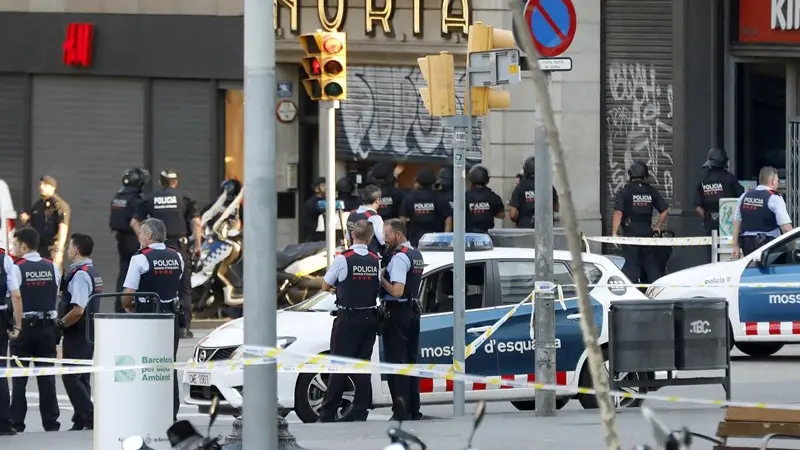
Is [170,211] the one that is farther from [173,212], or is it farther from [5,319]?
[5,319]

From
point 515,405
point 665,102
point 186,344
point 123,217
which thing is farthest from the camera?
point 665,102

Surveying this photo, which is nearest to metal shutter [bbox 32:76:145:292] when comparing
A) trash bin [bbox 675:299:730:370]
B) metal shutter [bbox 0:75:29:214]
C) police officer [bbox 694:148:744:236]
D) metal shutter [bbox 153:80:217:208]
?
metal shutter [bbox 0:75:29:214]

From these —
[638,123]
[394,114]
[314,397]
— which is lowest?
[314,397]

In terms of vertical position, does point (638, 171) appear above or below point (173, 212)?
above

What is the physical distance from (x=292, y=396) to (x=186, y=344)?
5654 mm

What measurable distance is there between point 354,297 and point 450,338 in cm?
125

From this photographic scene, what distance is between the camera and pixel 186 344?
18984 millimetres

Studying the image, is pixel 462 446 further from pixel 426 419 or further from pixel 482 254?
pixel 482 254

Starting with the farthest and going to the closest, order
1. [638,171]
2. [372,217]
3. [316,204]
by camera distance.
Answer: [316,204] < [638,171] < [372,217]

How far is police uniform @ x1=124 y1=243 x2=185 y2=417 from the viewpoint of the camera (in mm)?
13500

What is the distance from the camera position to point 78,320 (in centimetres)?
1332

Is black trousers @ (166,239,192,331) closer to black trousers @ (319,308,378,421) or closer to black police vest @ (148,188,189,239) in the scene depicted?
black police vest @ (148,188,189,239)

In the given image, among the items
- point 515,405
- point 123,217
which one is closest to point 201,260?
point 123,217

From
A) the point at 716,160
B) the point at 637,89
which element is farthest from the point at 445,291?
the point at 637,89
